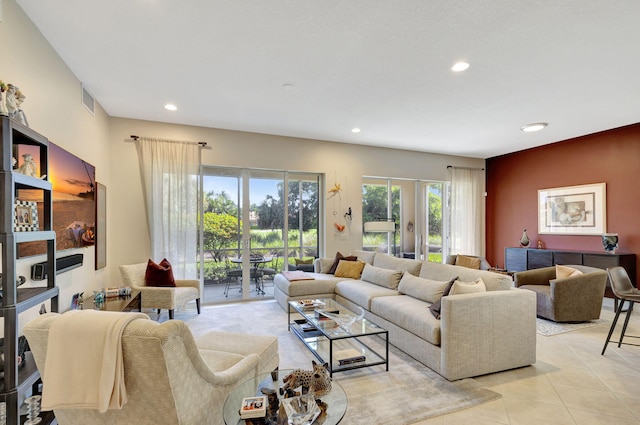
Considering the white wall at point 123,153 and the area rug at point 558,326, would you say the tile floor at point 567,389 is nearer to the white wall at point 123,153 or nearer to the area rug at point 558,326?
the area rug at point 558,326

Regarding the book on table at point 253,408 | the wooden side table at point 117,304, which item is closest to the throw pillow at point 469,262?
the book on table at point 253,408

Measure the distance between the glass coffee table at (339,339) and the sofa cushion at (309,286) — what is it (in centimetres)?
92

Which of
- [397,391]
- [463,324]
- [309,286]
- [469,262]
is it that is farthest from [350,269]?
[397,391]

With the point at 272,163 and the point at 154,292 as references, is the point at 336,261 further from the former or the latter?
the point at 154,292

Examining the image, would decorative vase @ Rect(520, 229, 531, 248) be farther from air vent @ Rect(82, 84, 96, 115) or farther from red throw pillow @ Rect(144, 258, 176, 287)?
air vent @ Rect(82, 84, 96, 115)

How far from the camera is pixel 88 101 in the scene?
3.66 metres

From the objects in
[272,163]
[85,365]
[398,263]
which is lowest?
[398,263]

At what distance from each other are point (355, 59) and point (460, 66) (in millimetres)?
1020

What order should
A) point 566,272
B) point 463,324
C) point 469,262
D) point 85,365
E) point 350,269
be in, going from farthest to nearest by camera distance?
1. point 469,262
2. point 350,269
3. point 566,272
4. point 463,324
5. point 85,365

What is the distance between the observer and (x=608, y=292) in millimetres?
5137

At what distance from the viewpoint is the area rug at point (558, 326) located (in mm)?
3855

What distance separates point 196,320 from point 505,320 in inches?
145

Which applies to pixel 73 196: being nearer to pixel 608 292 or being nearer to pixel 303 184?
pixel 303 184

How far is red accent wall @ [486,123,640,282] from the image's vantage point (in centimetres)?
498
